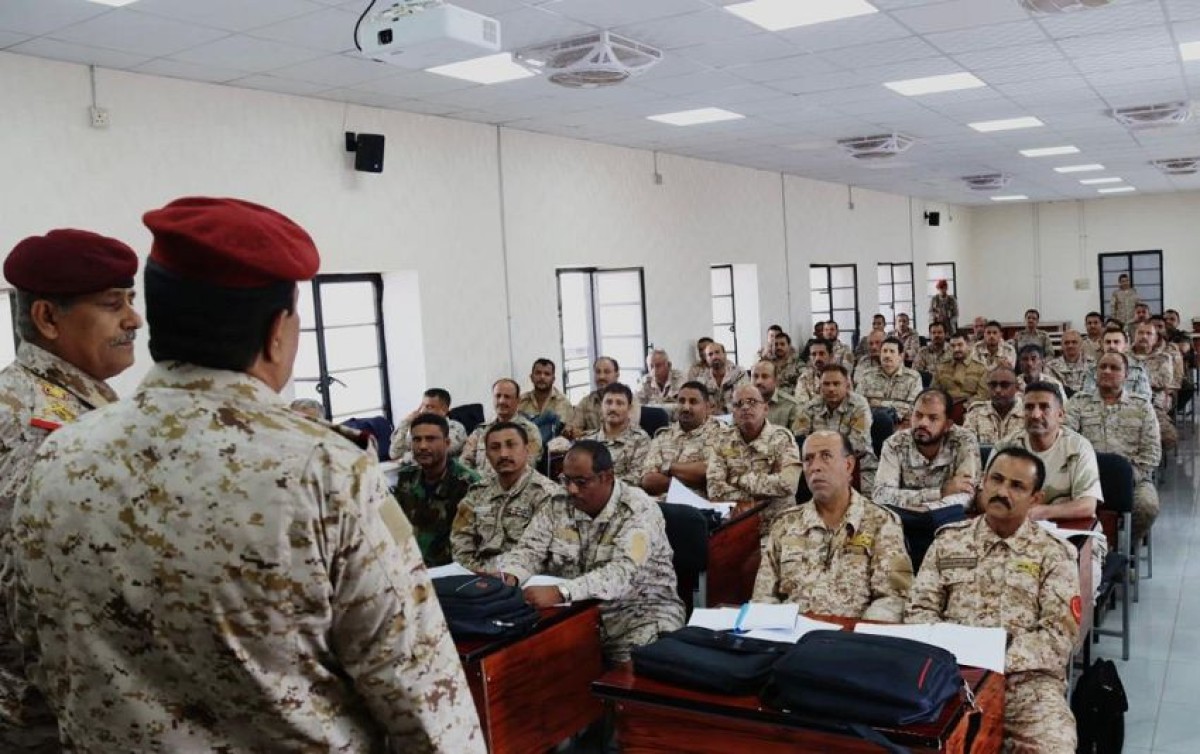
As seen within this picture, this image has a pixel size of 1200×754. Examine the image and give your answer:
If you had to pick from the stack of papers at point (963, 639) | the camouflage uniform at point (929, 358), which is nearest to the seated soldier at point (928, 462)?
the stack of papers at point (963, 639)

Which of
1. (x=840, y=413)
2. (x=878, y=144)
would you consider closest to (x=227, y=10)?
(x=840, y=413)

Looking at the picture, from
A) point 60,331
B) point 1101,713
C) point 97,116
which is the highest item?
point 97,116

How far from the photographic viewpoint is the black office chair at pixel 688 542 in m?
3.99

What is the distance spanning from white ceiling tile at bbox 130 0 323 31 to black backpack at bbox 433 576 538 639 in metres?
2.93

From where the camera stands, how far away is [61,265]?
1.62m

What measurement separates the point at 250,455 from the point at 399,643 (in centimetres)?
25

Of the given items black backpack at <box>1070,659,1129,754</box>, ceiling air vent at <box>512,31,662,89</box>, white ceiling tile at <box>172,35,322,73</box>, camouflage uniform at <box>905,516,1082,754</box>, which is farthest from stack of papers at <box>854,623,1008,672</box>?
white ceiling tile at <box>172,35,322,73</box>

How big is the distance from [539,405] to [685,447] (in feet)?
7.51

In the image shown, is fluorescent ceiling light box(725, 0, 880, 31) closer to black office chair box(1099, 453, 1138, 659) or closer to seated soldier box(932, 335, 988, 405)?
black office chair box(1099, 453, 1138, 659)

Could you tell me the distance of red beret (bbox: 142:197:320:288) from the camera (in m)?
1.04

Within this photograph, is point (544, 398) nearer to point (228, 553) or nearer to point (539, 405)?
point (539, 405)

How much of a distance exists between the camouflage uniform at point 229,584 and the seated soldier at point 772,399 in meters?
6.41

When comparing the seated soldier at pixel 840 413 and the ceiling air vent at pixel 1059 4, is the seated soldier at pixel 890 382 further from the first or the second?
the ceiling air vent at pixel 1059 4

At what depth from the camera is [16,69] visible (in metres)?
5.07
